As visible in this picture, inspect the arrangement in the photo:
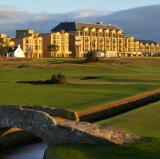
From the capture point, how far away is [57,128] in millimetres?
29516

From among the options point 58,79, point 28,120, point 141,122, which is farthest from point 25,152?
point 58,79

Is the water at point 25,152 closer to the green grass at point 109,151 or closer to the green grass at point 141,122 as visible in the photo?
the green grass at point 141,122

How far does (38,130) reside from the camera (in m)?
30.5

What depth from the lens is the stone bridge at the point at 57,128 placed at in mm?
28484

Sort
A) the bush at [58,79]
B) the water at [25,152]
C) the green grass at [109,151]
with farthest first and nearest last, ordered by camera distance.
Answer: the bush at [58,79]
the water at [25,152]
the green grass at [109,151]

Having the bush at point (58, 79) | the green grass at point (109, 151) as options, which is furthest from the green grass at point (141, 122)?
the bush at point (58, 79)

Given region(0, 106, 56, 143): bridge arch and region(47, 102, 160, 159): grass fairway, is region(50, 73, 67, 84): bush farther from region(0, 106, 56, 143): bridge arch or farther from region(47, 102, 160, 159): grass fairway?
region(47, 102, 160, 159): grass fairway

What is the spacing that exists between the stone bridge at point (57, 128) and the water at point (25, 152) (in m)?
3.74

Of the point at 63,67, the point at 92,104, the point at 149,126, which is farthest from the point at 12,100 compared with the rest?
the point at 63,67

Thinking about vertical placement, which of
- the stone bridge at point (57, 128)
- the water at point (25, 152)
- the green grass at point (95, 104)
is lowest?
the water at point (25, 152)

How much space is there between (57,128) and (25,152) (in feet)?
26.2

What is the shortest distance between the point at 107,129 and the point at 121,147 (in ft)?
6.68

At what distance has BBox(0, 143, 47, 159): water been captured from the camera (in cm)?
3557

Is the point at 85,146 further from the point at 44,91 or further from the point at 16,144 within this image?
the point at 44,91
